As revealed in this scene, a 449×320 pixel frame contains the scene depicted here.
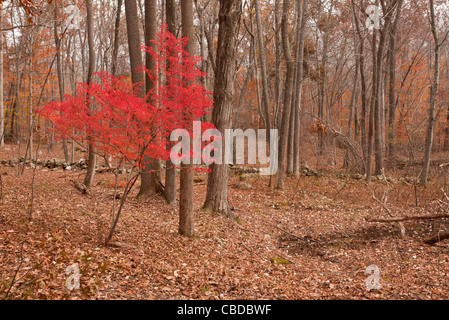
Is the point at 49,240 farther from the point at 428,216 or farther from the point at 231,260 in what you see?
the point at 428,216

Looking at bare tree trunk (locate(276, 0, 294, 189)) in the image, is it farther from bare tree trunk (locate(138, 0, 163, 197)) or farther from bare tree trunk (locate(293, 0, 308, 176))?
bare tree trunk (locate(138, 0, 163, 197))

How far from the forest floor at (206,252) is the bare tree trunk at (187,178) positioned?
23 centimetres

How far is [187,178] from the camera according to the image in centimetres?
562

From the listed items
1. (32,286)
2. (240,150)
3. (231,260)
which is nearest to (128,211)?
(231,260)

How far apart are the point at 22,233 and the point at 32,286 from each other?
1741mm

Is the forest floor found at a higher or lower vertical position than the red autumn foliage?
lower

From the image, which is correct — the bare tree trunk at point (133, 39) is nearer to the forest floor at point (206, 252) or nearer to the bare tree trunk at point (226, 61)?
the bare tree trunk at point (226, 61)

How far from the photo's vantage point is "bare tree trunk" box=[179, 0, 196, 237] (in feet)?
18.1

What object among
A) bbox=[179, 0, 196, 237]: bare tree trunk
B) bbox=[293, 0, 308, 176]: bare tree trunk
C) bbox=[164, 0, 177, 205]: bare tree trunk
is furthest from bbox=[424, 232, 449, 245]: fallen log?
bbox=[293, 0, 308, 176]: bare tree trunk

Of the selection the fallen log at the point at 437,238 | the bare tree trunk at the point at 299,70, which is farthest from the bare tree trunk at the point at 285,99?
the fallen log at the point at 437,238

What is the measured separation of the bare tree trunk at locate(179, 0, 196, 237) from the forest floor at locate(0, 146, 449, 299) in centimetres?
23

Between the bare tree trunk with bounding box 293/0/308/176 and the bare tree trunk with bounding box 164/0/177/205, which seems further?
the bare tree trunk with bounding box 293/0/308/176

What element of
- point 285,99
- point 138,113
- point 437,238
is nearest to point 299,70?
point 285,99
